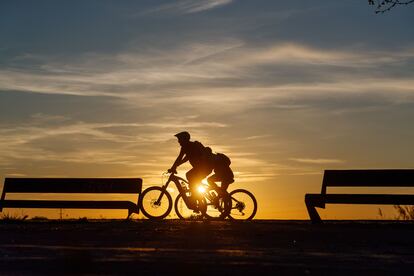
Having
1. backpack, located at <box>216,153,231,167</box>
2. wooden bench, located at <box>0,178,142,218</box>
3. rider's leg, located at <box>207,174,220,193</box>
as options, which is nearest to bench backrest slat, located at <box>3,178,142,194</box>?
wooden bench, located at <box>0,178,142,218</box>

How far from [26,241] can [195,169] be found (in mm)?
7872

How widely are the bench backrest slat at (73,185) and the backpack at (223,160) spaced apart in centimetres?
232

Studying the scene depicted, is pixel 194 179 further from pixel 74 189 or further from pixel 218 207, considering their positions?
pixel 74 189

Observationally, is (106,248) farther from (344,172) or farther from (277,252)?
(344,172)

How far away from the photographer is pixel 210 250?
395 inches

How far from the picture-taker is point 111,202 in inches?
782

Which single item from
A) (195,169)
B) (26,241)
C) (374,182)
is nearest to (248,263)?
(26,241)

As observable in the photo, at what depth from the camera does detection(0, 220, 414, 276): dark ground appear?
8.09 m

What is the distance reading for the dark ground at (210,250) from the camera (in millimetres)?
8094

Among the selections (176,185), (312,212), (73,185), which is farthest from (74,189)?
(312,212)

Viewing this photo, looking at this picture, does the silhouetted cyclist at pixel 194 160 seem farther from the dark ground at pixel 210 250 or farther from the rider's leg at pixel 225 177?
the dark ground at pixel 210 250

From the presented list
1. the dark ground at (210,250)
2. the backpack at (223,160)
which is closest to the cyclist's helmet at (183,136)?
the backpack at (223,160)

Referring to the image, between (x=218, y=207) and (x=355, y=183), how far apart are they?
4.34 meters

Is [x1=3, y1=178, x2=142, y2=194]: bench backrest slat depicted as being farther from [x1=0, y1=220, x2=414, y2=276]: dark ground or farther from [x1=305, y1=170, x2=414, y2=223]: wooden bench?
[x1=0, y1=220, x2=414, y2=276]: dark ground
